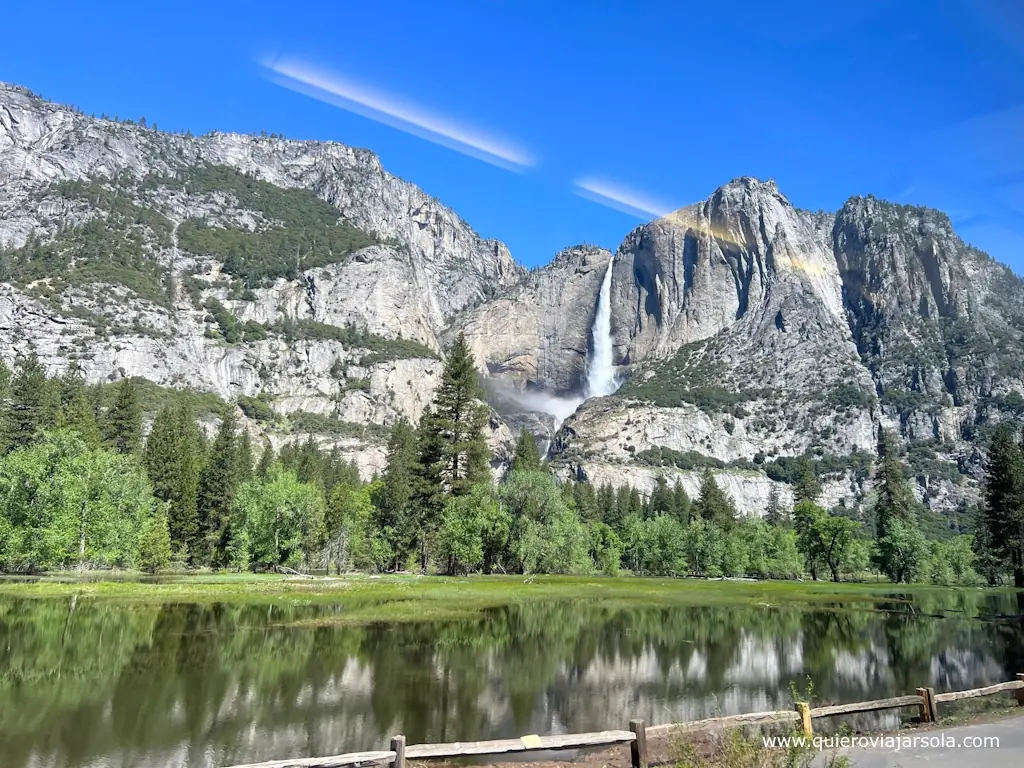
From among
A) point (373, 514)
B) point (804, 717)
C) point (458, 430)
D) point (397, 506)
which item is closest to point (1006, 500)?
point (458, 430)

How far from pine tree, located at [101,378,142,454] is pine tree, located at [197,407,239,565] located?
15.3 m

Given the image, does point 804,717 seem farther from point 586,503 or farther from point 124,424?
point 586,503

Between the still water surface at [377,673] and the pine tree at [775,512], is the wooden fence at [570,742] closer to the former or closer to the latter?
the still water surface at [377,673]

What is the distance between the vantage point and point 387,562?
8862cm

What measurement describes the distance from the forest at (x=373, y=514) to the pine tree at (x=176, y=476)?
0.20 m

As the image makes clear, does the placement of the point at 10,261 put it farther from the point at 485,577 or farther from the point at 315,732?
the point at 315,732

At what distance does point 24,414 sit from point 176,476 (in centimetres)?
2020

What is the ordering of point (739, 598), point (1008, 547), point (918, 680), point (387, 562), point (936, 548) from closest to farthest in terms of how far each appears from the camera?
point (918, 680) < point (739, 598) < point (1008, 547) < point (387, 562) < point (936, 548)

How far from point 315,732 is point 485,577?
4848cm

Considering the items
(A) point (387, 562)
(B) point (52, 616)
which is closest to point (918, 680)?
(B) point (52, 616)

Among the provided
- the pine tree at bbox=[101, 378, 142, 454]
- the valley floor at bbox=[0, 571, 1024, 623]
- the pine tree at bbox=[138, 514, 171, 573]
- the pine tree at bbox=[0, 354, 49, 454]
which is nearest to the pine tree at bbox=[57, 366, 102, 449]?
the pine tree at bbox=[0, 354, 49, 454]

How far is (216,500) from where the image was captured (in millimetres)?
79688

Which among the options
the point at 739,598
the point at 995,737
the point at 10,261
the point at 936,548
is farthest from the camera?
the point at 10,261

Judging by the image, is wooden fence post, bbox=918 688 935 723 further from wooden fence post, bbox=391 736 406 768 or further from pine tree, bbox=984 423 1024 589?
pine tree, bbox=984 423 1024 589
